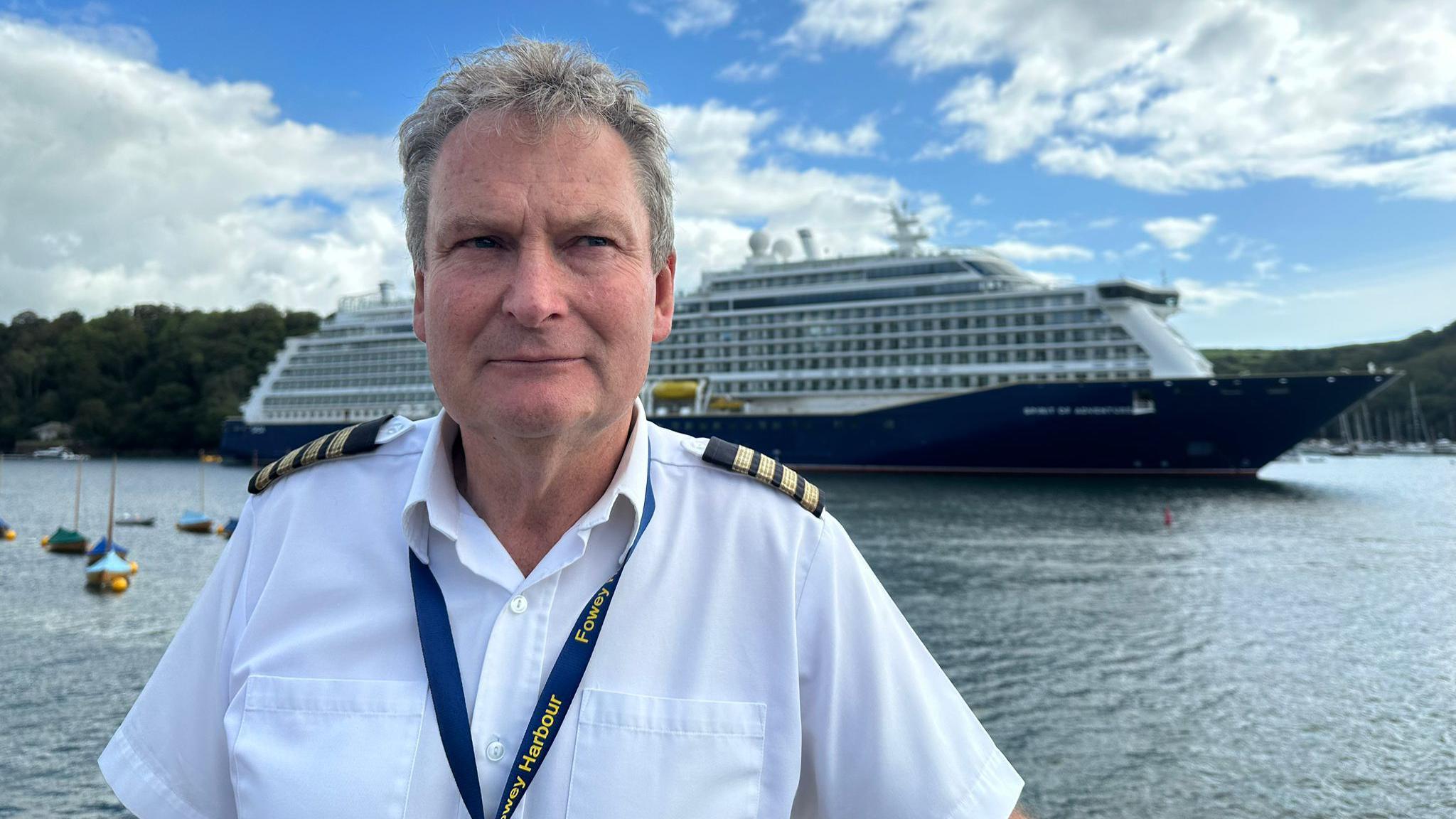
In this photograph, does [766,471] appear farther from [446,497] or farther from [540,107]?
[540,107]

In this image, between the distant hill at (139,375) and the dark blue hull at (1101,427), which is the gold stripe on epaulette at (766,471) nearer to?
the dark blue hull at (1101,427)

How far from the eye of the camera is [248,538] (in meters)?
1.53

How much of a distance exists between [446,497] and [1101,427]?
3789 centimetres

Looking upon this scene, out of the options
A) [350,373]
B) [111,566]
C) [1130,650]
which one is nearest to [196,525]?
[111,566]

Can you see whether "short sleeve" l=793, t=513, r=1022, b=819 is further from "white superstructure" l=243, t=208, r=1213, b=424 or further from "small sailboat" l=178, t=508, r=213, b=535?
"white superstructure" l=243, t=208, r=1213, b=424

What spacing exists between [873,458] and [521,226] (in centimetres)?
3941

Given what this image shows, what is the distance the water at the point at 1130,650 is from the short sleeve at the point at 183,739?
7206mm

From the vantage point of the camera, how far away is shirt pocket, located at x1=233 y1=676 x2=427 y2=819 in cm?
126

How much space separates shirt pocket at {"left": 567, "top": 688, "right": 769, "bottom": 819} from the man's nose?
557 millimetres

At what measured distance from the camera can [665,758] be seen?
4.21 feet

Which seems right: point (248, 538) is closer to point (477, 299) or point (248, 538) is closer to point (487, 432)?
point (487, 432)

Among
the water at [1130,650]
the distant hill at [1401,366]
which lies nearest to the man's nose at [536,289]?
the water at [1130,650]

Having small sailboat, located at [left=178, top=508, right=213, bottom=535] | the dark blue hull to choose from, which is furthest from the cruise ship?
small sailboat, located at [left=178, top=508, right=213, bottom=535]

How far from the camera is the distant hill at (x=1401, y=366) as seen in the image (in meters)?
109
